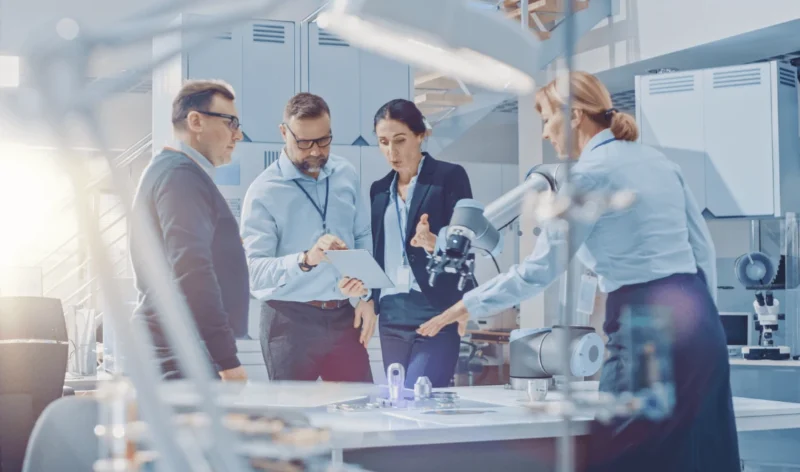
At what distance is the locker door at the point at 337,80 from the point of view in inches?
144

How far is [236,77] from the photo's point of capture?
3.53m

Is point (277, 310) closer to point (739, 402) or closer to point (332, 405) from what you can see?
point (332, 405)

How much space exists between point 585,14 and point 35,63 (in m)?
6.07

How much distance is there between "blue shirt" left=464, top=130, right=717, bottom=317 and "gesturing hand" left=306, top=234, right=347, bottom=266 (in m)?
0.69

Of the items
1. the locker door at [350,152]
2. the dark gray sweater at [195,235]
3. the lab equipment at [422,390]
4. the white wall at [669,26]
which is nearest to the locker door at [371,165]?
the locker door at [350,152]

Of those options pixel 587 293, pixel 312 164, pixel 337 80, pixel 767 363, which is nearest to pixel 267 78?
pixel 337 80

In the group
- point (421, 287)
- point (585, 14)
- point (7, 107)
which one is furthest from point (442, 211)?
point (585, 14)

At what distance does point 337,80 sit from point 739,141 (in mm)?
2635

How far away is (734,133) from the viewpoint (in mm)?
5125

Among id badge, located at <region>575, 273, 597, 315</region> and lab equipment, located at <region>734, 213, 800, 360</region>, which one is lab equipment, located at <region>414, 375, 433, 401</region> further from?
lab equipment, located at <region>734, 213, 800, 360</region>

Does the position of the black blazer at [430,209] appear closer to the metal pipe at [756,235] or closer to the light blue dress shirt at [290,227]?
the light blue dress shirt at [290,227]

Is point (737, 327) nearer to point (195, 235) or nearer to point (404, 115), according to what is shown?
point (404, 115)

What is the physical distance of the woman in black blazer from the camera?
2.64m

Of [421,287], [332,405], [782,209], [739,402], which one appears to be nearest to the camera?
[332,405]
